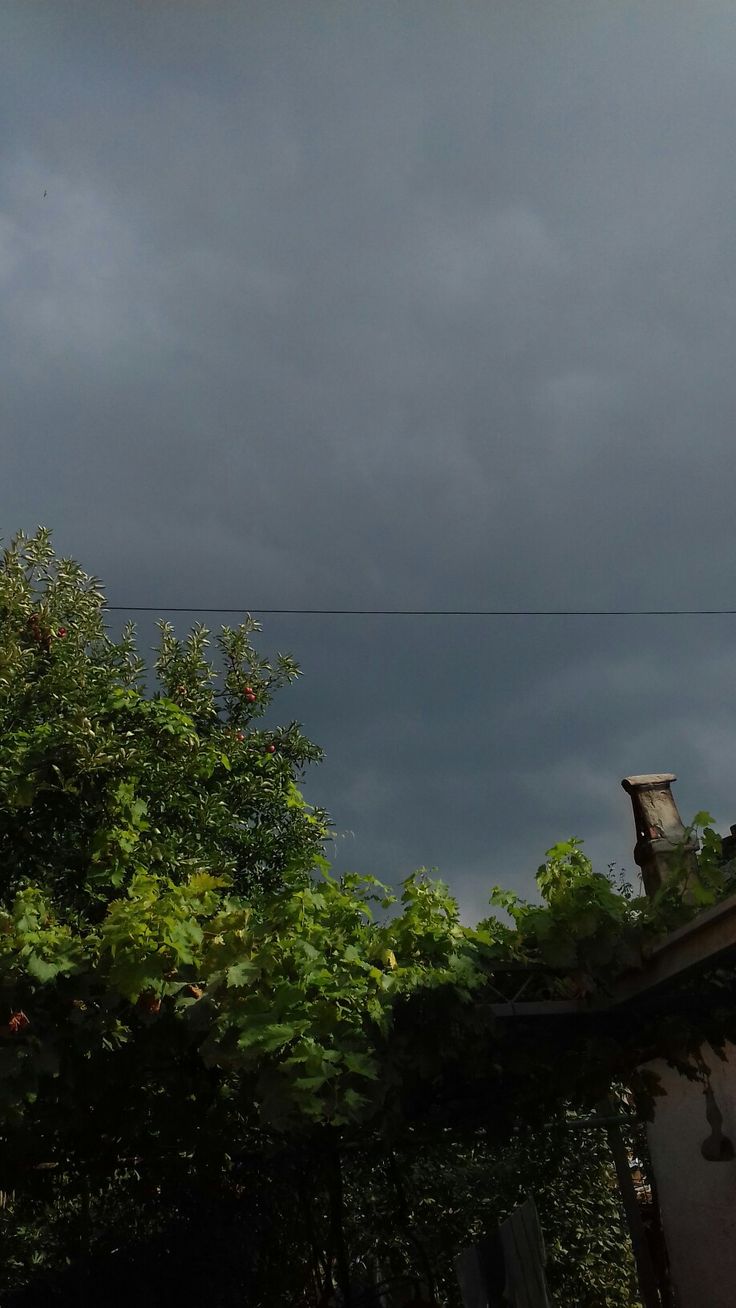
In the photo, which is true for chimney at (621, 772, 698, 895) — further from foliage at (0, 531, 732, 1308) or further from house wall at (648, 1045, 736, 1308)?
house wall at (648, 1045, 736, 1308)

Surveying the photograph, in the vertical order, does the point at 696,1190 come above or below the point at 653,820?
below

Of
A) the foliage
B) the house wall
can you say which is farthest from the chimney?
the house wall

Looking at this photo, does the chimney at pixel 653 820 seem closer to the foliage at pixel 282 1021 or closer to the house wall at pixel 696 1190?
the foliage at pixel 282 1021

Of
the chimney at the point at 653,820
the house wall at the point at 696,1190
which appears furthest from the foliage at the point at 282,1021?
the house wall at the point at 696,1190

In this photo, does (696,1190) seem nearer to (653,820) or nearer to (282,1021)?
(653,820)

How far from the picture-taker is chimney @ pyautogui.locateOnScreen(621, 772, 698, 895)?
19.9ft

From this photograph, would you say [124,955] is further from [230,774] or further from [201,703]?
[201,703]

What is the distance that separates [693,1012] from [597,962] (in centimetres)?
72

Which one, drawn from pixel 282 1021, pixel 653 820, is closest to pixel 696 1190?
pixel 653 820

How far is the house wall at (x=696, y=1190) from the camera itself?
667cm

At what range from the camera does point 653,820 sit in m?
6.28

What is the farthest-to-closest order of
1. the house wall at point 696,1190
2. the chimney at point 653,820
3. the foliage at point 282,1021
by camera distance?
the house wall at point 696,1190 < the chimney at point 653,820 < the foliage at point 282,1021

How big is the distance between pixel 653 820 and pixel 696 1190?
2.83 meters

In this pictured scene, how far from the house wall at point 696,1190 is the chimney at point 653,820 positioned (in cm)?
133
